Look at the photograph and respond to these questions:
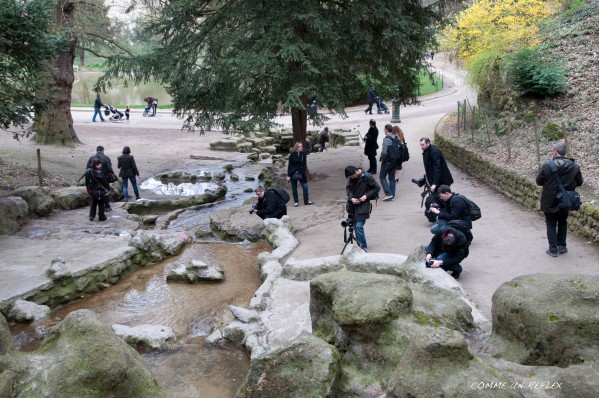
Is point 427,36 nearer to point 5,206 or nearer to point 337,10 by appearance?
point 337,10

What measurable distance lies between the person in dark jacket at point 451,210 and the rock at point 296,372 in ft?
12.9

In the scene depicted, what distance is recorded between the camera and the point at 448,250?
8.52 m

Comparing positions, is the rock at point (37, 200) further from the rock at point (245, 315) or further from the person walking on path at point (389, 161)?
the rock at point (245, 315)

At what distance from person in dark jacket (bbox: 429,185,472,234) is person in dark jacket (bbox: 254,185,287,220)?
409cm

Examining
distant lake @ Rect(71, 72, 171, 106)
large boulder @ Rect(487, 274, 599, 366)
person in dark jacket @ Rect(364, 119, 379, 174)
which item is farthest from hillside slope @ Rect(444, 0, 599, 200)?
distant lake @ Rect(71, 72, 171, 106)

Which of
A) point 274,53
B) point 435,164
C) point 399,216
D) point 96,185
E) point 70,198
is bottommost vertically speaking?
point 399,216

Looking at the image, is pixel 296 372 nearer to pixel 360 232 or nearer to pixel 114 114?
pixel 360 232

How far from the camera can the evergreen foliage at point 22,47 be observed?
1326 cm

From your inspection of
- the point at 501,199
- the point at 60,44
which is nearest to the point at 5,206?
the point at 60,44

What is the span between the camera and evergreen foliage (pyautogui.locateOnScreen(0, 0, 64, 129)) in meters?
13.3

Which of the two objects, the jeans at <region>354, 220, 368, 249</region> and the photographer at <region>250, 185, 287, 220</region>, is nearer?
the jeans at <region>354, 220, 368, 249</region>

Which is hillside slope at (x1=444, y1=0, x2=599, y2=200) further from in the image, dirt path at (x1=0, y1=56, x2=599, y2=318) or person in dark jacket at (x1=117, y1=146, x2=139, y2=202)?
person in dark jacket at (x1=117, y1=146, x2=139, y2=202)

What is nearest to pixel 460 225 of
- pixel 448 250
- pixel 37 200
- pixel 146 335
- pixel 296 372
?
pixel 448 250

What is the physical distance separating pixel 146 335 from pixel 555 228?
248 inches
